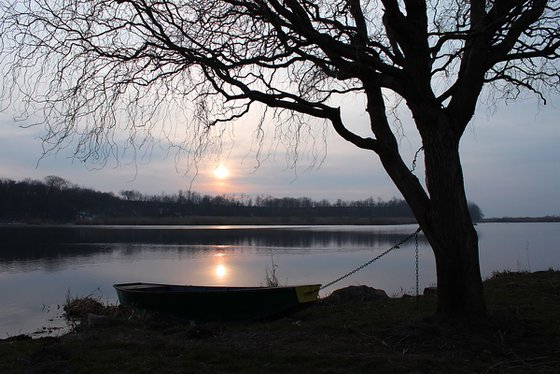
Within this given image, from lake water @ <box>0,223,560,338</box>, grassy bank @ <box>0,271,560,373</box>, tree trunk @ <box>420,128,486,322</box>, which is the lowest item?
lake water @ <box>0,223,560,338</box>

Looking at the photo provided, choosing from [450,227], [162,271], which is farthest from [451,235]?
[162,271]

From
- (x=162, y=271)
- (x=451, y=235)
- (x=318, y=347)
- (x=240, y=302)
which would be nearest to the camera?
(x=318, y=347)

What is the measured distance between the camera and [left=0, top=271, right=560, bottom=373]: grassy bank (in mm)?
5172

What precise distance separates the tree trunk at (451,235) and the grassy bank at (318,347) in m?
0.31

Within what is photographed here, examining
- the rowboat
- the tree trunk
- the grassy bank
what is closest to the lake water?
the rowboat

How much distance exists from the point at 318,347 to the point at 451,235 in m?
2.00

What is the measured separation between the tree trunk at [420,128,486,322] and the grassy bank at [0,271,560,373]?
309 mm

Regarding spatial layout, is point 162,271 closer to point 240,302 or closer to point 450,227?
point 240,302

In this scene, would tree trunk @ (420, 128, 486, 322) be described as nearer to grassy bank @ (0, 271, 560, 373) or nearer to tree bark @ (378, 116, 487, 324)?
tree bark @ (378, 116, 487, 324)

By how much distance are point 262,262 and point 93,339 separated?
17.6 meters

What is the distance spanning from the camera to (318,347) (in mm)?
5996

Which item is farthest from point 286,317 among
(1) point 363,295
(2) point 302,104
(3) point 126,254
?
(3) point 126,254

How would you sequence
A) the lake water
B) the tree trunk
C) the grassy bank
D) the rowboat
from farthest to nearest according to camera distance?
the lake water < the rowboat < the tree trunk < the grassy bank

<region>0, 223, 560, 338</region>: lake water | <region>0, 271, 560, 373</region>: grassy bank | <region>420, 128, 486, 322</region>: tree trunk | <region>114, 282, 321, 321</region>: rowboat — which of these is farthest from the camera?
<region>0, 223, 560, 338</region>: lake water
